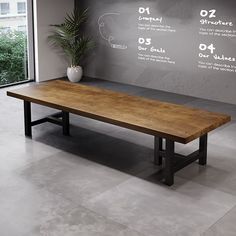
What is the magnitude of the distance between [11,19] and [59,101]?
329 centimetres

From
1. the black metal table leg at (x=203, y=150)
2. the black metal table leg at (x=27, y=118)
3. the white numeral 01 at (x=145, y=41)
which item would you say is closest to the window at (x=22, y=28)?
the white numeral 01 at (x=145, y=41)

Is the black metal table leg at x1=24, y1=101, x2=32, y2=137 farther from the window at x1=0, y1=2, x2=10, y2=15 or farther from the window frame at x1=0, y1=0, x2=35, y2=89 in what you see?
the window at x1=0, y1=2, x2=10, y2=15

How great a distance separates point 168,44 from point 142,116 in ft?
10.4

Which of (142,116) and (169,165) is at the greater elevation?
(142,116)

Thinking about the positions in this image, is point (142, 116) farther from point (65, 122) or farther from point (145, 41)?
point (145, 41)

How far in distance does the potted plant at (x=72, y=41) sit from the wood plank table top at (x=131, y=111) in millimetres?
2492

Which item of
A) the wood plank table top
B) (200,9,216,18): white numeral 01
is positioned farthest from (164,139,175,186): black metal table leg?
(200,9,216,18): white numeral 01

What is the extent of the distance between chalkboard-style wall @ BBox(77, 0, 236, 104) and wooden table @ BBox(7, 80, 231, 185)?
2.31 metres

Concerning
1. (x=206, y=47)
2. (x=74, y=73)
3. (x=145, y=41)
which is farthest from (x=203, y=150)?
(x=74, y=73)

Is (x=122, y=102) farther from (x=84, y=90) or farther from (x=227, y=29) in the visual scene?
(x=227, y=29)

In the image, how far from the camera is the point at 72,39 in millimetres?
7809

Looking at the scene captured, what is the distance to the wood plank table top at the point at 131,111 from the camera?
3.88m

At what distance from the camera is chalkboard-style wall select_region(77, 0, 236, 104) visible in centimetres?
659

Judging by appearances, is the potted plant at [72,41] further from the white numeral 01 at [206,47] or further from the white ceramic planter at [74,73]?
the white numeral 01 at [206,47]
